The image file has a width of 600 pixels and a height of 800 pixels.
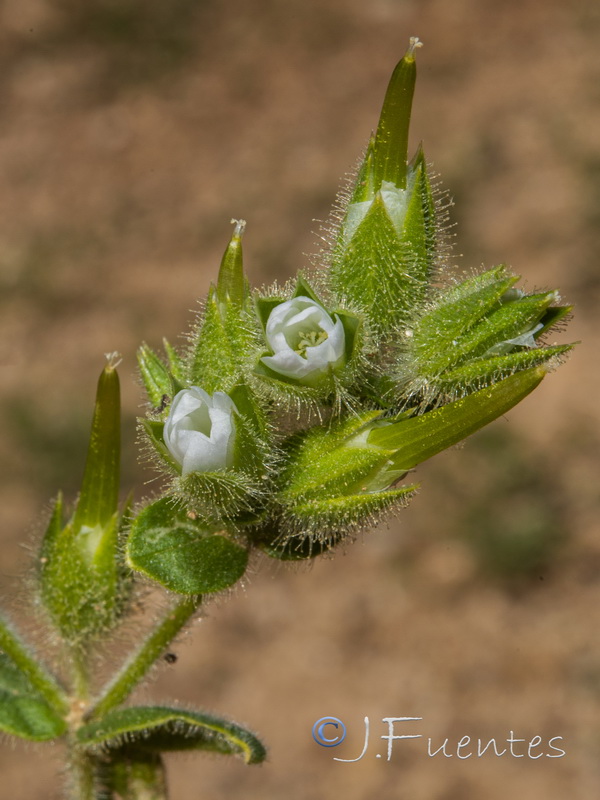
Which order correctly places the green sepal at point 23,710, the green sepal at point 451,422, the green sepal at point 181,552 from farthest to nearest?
the green sepal at point 23,710 → the green sepal at point 181,552 → the green sepal at point 451,422

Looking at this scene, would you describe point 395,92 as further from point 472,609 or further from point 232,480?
point 472,609

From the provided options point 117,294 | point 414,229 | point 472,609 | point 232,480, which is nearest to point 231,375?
point 232,480

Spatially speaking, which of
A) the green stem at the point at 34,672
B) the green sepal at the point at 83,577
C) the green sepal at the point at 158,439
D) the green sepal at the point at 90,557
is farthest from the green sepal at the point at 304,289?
the green stem at the point at 34,672

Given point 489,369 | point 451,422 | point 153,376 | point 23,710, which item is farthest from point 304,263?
point 451,422

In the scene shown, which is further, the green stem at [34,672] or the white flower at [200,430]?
the green stem at [34,672]

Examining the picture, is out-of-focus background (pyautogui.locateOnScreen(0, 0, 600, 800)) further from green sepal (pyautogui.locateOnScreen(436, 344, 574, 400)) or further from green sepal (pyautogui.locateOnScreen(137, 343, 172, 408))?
green sepal (pyautogui.locateOnScreen(436, 344, 574, 400))

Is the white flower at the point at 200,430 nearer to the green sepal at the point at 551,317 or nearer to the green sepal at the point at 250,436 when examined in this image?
the green sepal at the point at 250,436

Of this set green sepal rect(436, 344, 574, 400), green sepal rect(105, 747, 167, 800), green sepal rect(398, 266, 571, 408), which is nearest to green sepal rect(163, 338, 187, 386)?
green sepal rect(398, 266, 571, 408)

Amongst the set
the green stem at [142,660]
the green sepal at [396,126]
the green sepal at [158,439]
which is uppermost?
the green sepal at [396,126]
